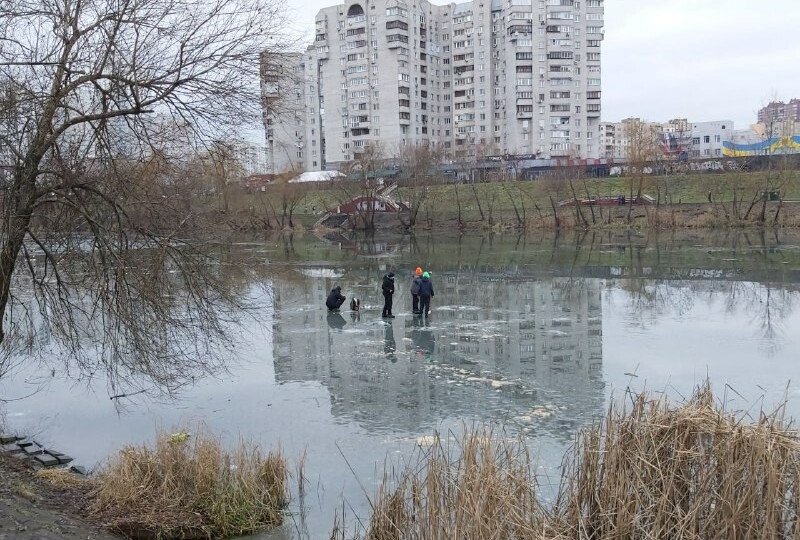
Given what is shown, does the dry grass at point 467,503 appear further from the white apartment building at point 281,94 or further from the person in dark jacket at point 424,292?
the person in dark jacket at point 424,292

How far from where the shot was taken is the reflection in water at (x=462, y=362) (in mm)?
10664

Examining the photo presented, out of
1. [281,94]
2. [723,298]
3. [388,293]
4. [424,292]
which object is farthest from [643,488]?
[723,298]

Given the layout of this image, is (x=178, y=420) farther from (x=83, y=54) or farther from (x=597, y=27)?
(x=597, y=27)

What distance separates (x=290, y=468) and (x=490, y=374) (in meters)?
5.23

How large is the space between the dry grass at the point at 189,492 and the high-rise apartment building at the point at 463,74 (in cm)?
8663

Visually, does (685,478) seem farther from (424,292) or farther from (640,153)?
(640,153)

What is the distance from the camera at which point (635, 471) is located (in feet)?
17.4

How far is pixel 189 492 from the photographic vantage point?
746cm

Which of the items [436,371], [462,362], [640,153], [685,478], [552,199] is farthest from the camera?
[552,199]

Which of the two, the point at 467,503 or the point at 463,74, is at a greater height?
the point at 463,74

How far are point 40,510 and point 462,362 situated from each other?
8.33 meters

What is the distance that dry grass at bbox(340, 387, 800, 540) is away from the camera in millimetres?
4957

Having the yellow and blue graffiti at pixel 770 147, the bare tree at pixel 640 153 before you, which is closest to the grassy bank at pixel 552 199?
the bare tree at pixel 640 153

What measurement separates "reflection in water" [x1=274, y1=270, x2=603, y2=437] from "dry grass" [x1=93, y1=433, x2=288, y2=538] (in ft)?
8.56
